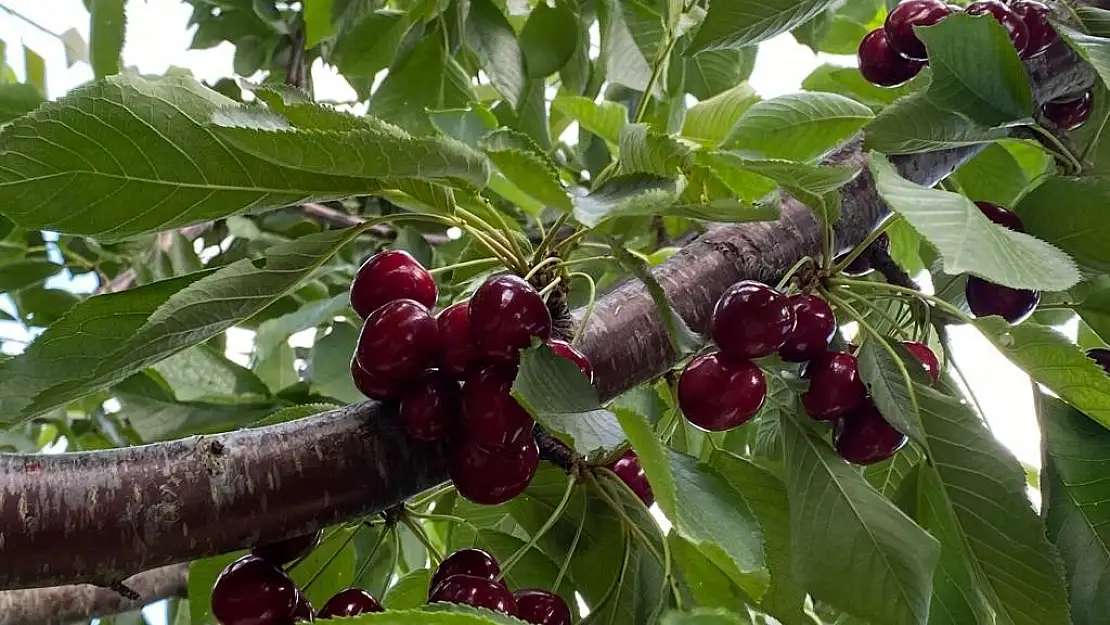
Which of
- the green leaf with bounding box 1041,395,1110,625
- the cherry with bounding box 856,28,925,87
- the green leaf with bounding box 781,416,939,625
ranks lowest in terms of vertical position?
the green leaf with bounding box 1041,395,1110,625

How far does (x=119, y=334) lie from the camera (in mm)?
479

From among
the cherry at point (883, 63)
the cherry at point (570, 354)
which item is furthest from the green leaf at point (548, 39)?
the cherry at point (570, 354)

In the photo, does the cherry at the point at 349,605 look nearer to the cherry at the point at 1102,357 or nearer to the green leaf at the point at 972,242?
the green leaf at the point at 972,242

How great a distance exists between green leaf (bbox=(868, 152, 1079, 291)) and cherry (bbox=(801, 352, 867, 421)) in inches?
6.5

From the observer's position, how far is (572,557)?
0.61m

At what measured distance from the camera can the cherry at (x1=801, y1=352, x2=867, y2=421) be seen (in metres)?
0.58

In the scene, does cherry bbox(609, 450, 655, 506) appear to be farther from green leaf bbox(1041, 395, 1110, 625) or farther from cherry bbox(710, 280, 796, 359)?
green leaf bbox(1041, 395, 1110, 625)

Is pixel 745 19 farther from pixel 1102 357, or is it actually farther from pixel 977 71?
pixel 1102 357

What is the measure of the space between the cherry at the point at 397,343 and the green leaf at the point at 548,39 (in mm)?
529

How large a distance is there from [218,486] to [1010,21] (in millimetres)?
562

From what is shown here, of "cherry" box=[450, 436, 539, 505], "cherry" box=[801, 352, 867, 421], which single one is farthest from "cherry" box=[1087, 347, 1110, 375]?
"cherry" box=[450, 436, 539, 505]

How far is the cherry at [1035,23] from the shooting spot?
620mm

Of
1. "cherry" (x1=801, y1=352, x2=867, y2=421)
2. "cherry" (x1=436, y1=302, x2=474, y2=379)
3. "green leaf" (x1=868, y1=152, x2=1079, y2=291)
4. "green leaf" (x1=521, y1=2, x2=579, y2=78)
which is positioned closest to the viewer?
"green leaf" (x1=868, y1=152, x2=1079, y2=291)

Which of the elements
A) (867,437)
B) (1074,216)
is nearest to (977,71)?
(1074,216)
